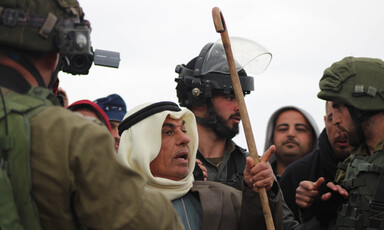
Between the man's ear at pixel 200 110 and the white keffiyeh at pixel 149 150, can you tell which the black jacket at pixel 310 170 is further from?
the white keffiyeh at pixel 149 150

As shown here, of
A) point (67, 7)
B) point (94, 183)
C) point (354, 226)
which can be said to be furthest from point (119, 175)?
point (354, 226)

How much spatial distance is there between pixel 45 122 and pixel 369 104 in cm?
351

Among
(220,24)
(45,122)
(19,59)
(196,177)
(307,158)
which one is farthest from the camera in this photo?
(307,158)

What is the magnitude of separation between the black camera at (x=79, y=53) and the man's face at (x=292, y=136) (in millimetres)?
5321

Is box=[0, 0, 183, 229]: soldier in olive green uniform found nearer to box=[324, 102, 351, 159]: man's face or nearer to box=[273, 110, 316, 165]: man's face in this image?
box=[324, 102, 351, 159]: man's face

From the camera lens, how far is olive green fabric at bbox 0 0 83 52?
263 cm

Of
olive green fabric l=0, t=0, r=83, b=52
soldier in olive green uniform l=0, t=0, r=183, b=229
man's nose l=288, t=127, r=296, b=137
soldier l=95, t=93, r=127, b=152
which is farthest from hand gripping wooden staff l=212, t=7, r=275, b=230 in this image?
man's nose l=288, t=127, r=296, b=137

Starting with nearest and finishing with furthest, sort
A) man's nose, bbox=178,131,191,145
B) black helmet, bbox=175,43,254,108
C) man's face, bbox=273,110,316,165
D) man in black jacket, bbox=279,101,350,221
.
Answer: man's nose, bbox=178,131,191,145
black helmet, bbox=175,43,254,108
man in black jacket, bbox=279,101,350,221
man's face, bbox=273,110,316,165

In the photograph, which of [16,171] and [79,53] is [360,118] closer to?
[79,53]

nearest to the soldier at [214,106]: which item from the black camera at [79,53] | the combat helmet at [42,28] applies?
the black camera at [79,53]

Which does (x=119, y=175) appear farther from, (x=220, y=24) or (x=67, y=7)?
(x=220, y=24)

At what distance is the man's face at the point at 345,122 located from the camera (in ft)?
17.6

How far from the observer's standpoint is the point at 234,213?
4746 millimetres

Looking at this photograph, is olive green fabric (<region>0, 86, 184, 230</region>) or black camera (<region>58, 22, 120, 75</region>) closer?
olive green fabric (<region>0, 86, 184, 230</region>)
